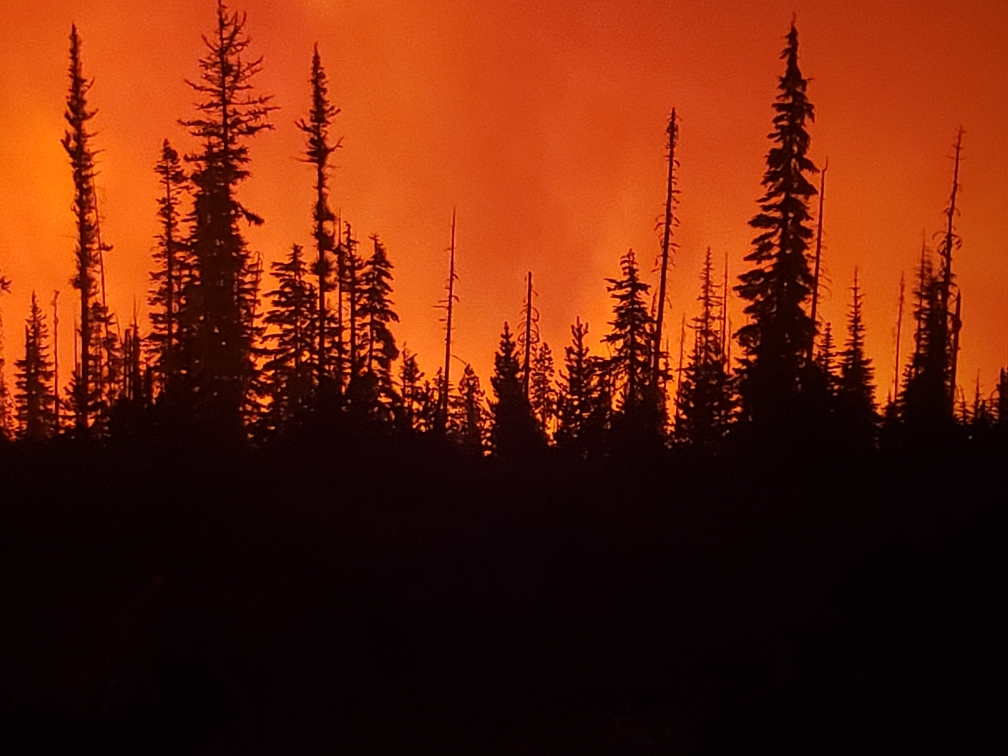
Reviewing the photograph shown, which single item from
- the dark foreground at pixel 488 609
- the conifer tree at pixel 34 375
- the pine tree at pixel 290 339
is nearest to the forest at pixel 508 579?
the dark foreground at pixel 488 609

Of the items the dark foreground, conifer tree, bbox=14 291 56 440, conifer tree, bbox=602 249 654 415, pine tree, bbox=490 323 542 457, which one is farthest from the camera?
conifer tree, bbox=14 291 56 440

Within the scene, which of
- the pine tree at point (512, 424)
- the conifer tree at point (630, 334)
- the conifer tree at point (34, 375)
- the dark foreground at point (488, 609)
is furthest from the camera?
the conifer tree at point (34, 375)

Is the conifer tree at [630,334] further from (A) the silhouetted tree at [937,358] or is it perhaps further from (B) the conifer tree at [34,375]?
(B) the conifer tree at [34,375]

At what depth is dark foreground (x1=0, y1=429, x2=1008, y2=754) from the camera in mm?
15641

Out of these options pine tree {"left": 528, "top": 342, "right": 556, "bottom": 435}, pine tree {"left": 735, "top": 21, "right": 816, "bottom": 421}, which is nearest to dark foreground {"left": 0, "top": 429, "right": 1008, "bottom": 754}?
pine tree {"left": 735, "top": 21, "right": 816, "bottom": 421}

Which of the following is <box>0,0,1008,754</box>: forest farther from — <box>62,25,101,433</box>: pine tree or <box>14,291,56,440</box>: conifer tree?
<box>14,291,56,440</box>: conifer tree

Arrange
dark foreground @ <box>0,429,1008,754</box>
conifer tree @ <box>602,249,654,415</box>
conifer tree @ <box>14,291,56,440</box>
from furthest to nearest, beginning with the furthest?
conifer tree @ <box>14,291,56,440</box> → conifer tree @ <box>602,249,654,415</box> → dark foreground @ <box>0,429,1008,754</box>

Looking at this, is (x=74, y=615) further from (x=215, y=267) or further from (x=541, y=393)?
(x=541, y=393)

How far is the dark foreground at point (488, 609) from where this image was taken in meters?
15.6

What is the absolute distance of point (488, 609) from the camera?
717 inches

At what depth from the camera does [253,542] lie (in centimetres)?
1927

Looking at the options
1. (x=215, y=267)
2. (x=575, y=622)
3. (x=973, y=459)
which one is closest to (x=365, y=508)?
(x=575, y=622)

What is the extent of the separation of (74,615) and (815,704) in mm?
11652

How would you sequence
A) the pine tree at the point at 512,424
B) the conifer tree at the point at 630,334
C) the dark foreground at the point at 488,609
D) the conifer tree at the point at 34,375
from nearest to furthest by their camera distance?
the dark foreground at the point at 488,609, the pine tree at the point at 512,424, the conifer tree at the point at 630,334, the conifer tree at the point at 34,375
